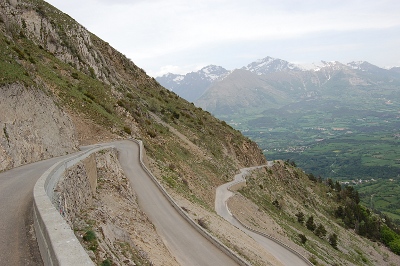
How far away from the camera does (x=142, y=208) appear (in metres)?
21.7

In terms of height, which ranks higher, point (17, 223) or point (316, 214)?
point (17, 223)

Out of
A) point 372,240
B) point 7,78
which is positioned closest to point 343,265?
point 372,240

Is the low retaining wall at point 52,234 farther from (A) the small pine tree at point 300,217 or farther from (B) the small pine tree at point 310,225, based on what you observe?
(B) the small pine tree at point 310,225

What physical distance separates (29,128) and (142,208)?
30.4 ft

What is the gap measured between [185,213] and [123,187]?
15.0 feet

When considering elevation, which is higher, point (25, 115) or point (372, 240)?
point (25, 115)

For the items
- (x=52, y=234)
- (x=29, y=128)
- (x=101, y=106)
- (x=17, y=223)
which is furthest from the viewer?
(x=101, y=106)

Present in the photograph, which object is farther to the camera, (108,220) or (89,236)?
(108,220)

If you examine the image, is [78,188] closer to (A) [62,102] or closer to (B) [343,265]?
(A) [62,102]

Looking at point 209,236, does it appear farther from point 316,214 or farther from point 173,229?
point 316,214

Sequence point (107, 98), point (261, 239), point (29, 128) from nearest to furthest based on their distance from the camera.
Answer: point (29, 128) → point (261, 239) → point (107, 98)

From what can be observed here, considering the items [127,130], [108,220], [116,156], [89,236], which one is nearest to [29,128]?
[116,156]

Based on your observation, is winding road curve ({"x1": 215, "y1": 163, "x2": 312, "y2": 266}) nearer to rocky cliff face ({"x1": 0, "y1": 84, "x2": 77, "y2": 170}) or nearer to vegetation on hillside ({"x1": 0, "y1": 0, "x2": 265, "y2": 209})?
vegetation on hillside ({"x1": 0, "y1": 0, "x2": 265, "y2": 209})

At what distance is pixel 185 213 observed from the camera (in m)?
22.6
